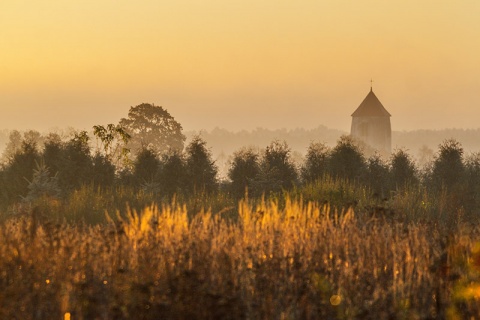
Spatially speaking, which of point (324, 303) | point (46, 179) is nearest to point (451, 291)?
point (324, 303)

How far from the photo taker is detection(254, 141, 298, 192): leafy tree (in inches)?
933

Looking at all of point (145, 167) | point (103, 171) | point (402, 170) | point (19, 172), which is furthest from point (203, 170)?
point (402, 170)

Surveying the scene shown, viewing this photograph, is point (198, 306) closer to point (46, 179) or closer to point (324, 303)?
point (324, 303)

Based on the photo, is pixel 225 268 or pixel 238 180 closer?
pixel 225 268

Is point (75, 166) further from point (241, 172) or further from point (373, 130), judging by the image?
point (373, 130)

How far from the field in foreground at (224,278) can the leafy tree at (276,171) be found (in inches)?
549

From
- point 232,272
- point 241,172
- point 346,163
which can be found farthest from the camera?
point 346,163

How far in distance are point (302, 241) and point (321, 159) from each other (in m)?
16.4

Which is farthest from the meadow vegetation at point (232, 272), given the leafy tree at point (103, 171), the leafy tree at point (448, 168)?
the leafy tree at point (448, 168)

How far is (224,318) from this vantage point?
6.21 metres

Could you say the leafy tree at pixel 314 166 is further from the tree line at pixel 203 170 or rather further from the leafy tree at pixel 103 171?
the leafy tree at pixel 103 171

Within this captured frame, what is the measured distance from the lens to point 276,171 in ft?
78.1

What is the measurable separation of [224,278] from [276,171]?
15876 mm

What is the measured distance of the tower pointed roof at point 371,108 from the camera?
119938mm
